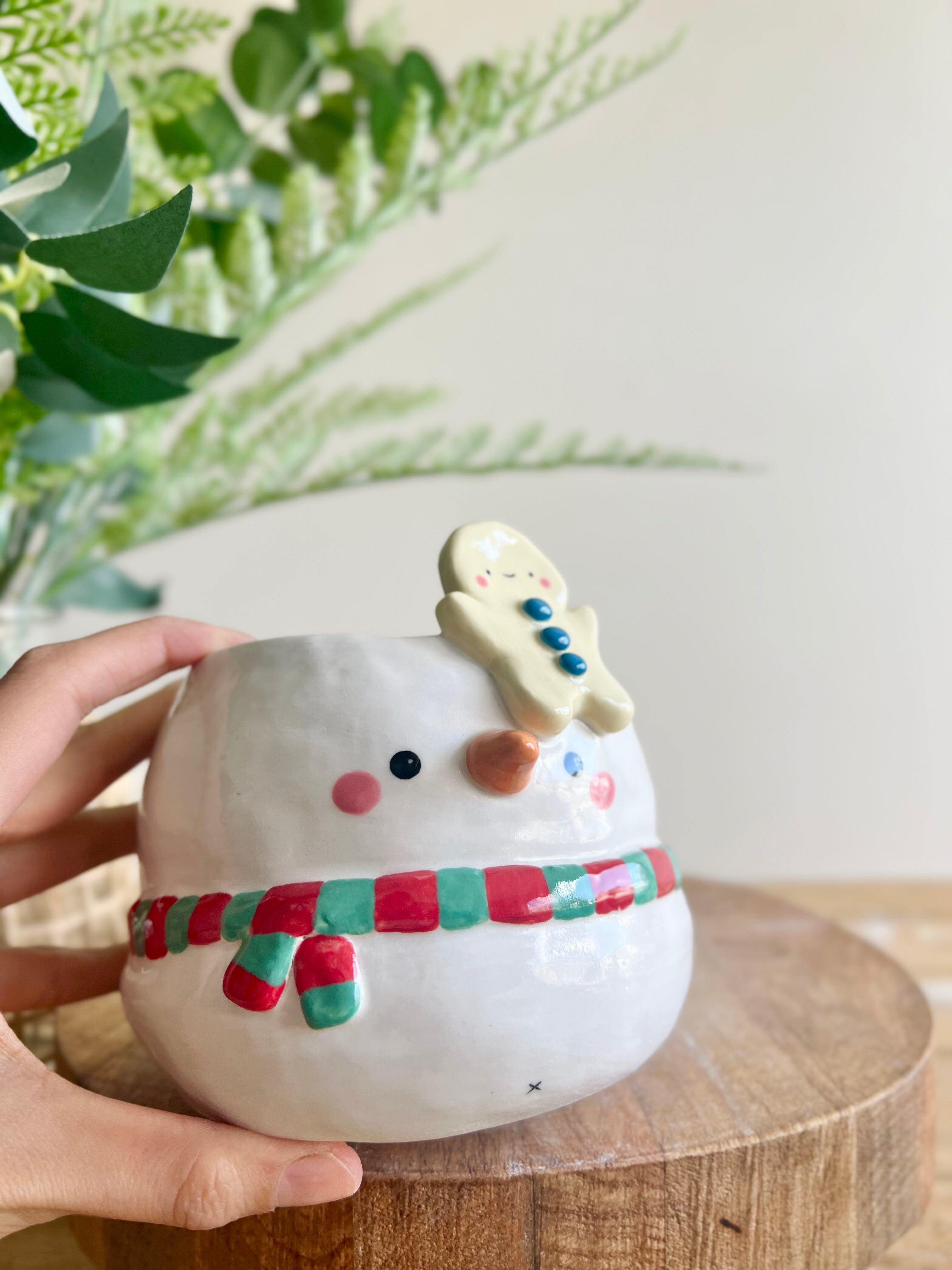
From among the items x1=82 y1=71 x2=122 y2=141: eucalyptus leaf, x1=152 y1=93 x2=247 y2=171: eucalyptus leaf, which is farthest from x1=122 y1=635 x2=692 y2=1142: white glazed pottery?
x1=152 y1=93 x2=247 y2=171: eucalyptus leaf

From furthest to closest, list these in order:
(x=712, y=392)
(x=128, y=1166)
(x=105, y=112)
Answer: (x=712, y=392) → (x=105, y=112) → (x=128, y=1166)

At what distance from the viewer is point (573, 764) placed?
0.39m

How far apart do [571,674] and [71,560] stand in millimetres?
383

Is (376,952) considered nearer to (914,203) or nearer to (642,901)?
(642,901)

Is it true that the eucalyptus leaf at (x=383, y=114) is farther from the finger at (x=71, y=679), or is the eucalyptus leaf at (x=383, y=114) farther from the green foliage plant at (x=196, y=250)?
the finger at (x=71, y=679)

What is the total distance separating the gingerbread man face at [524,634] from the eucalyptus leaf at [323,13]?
42cm

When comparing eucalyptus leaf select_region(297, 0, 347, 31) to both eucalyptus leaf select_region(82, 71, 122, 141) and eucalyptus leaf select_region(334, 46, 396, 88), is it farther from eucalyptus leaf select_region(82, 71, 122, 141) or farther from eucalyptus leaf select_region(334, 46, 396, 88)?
eucalyptus leaf select_region(82, 71, 122, 141)

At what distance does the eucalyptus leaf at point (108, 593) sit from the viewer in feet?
2.25

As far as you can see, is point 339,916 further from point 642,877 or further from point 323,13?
point 323,13

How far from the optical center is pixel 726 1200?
38cm

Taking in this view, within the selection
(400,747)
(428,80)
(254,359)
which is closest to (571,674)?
(400,747)

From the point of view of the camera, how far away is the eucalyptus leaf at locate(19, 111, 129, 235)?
0.39m

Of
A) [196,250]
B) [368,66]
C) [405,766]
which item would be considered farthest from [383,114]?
[405,766]

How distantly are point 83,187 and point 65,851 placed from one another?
0.29 m
